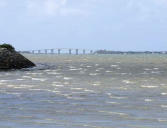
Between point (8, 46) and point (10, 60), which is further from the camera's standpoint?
point (8, 46)

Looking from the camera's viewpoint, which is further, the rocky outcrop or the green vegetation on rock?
the green vegetation on rock

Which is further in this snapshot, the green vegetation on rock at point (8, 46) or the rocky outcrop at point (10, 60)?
the green vegetation on rock at point (8, 46)

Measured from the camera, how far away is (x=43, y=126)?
22.7m

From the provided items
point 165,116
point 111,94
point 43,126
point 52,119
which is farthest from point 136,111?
point 111,94

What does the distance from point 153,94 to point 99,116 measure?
1416 cm

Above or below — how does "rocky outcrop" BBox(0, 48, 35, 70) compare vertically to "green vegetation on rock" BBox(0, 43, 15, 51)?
below

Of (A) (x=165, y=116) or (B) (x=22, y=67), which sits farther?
(B) (x=22, y=67)

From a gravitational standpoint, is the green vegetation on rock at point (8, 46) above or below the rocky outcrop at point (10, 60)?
above

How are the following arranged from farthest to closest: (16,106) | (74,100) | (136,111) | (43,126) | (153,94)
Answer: (153,94) < (74,100) < (16,106) < (136,111) < (43,126)

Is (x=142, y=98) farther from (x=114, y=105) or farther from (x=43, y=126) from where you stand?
(x=43, y=126)

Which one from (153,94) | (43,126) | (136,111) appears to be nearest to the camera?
(43,126)

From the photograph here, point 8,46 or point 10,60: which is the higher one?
point 8,46

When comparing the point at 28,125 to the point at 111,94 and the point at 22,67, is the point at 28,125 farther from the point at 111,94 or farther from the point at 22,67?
the point at 22,67

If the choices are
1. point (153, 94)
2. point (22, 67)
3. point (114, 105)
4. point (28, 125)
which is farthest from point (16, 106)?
point (22, 67)
